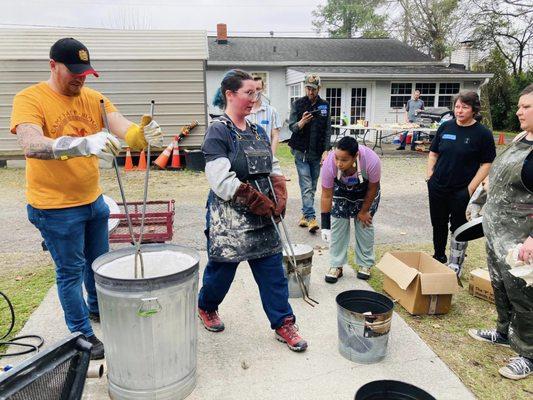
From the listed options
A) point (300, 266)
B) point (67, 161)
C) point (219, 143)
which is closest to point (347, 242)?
point (300, 266)

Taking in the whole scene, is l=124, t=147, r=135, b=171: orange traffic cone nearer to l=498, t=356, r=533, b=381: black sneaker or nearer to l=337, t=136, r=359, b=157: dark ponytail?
Answer: l=337, t=136, r=359, b=157: dark ponytail

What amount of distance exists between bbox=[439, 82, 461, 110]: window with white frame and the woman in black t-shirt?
1460cm

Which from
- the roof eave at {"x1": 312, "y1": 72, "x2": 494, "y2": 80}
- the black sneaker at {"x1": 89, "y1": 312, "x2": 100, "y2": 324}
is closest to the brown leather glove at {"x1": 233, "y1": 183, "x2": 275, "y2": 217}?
the black sneaker at {"x1": 89, "y1": 312, "x2": 100, "y2": 324}

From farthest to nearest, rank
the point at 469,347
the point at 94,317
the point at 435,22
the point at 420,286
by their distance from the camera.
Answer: the point at 435,22
the point at 420,286
the point at 94,317
the point at 469,347

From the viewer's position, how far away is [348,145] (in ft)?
11.9

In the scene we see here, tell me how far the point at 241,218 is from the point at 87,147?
3.50ft

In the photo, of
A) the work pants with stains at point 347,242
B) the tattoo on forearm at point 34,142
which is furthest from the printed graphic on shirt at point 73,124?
the work pants with stains at point 347,242

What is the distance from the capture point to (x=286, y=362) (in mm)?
2953

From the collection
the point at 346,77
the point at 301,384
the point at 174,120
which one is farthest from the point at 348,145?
the point at 346,77

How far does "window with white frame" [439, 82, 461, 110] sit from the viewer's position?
1734 cm

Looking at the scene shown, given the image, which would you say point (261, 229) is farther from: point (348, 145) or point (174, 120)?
point (174, 120)

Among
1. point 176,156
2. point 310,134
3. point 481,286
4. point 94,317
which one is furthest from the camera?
point 176,156

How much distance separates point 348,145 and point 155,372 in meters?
2.28

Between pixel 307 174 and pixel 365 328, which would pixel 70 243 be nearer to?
pixel 365 328
